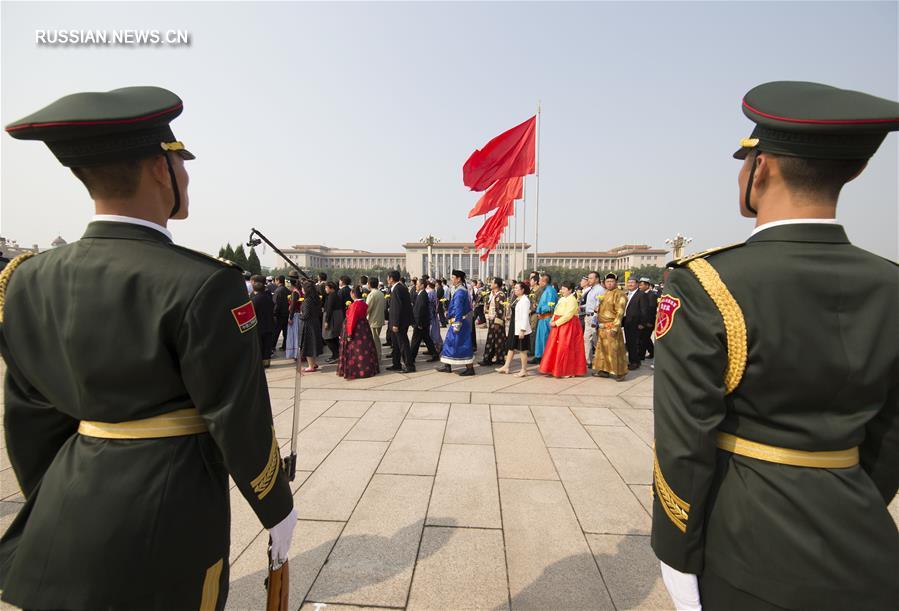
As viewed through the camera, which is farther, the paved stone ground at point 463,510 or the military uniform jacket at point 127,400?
the paved stone ground at point 463,510

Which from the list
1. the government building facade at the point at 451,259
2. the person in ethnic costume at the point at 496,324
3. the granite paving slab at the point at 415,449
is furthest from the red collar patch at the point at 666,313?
the government building facade at the point at 451,259

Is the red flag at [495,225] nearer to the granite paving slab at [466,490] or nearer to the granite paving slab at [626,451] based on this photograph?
the granite paving slab at [626,451]

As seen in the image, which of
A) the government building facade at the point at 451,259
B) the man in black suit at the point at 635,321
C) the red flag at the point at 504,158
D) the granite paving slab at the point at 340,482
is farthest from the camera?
the government building facade at the point at 451,259

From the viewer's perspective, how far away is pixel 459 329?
7551 mm

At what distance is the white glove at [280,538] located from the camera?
1.39m

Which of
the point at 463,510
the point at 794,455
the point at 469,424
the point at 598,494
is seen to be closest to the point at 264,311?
the point at 469,424

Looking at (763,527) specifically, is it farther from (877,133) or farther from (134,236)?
(134,236)

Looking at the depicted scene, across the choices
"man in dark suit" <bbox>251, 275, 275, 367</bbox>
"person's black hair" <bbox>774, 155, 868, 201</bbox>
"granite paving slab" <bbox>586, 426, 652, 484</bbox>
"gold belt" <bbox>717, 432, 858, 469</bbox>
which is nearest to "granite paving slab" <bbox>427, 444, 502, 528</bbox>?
"granite paving slab" <bbox>586, 426, 652, 484</bbox>

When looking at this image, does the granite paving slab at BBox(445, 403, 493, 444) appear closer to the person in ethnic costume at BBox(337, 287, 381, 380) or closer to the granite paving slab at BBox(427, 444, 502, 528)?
the granite paving slab at BBox(427, 444, 502, 528)

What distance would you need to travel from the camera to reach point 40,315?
3.93ft

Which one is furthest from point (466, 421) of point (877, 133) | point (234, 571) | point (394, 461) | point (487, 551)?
point (877, 133)

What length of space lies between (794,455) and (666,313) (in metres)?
0.51

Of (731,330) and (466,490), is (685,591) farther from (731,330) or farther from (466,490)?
(466,490)

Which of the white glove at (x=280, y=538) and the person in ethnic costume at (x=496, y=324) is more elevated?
the white glove at (x=280, y=538)
